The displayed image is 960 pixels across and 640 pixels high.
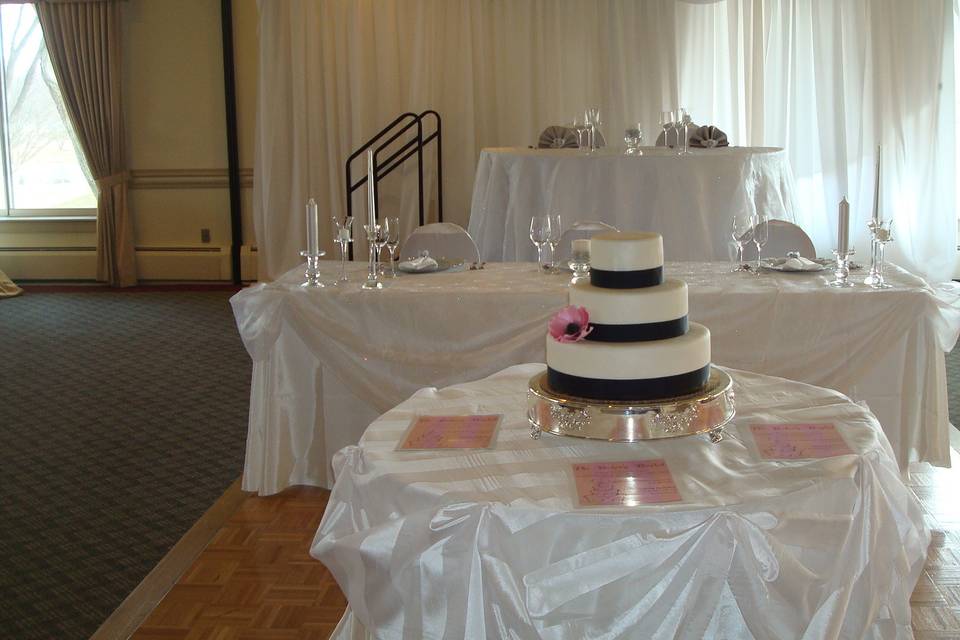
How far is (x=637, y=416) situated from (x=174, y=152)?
713 centimetres

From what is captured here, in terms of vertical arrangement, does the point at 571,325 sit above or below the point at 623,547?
above

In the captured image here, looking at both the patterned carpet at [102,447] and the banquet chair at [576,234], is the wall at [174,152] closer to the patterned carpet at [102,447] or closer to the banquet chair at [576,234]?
the patterned carpet at [102,447]

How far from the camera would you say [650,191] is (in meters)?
5.61

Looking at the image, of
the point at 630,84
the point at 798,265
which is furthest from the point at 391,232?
the point at 630,84

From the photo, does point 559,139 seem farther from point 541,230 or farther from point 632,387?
point 632,387

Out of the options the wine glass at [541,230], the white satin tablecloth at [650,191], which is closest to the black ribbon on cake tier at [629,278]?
the wine glass at [541,230]

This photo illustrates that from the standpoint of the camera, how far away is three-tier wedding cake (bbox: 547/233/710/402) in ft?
6.32

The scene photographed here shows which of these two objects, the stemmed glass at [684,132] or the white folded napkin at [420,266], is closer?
the white folded napkin at [420,266]

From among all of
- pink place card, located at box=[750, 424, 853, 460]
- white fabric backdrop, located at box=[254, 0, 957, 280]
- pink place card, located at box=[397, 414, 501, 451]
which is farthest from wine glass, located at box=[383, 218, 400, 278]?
white fabric backdrop, located at box=[254, 0, 957, 280]

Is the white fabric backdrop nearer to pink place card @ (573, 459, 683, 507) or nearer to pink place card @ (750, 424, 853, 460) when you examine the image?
pink place card @ (750, 424, 853, 460)

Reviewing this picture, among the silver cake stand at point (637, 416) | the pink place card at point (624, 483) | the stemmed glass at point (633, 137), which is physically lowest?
the pink place card at point (624, 483)

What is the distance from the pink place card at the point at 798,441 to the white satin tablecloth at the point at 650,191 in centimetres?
341

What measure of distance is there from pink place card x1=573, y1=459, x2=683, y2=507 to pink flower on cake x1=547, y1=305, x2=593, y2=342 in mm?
235

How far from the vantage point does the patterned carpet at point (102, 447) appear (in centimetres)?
317
